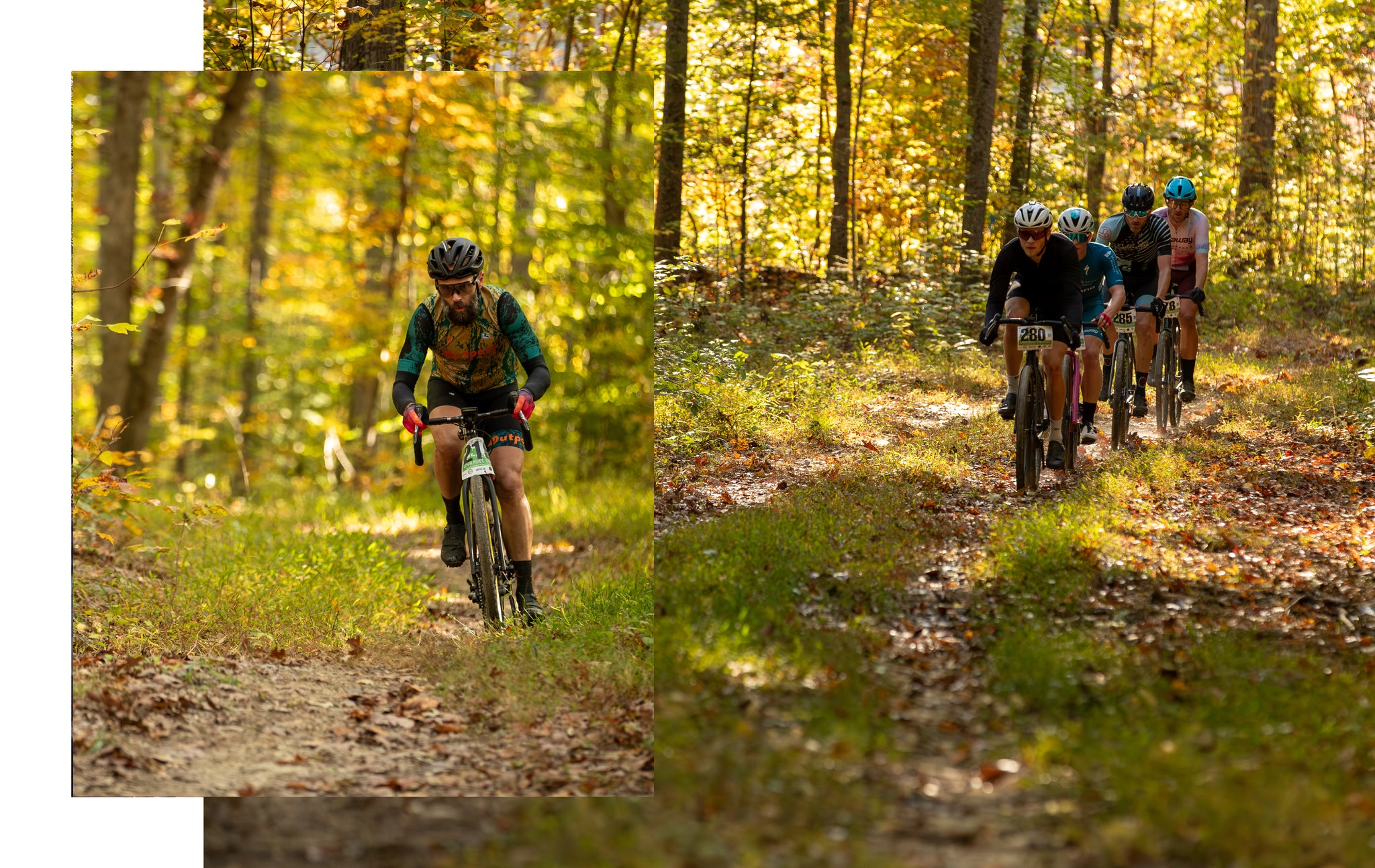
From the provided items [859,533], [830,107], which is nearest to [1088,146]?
[830,107]

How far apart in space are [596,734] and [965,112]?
9.20 meters

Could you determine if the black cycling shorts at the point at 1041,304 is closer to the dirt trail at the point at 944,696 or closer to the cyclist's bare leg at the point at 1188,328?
the dirt trail at the point at 944,696

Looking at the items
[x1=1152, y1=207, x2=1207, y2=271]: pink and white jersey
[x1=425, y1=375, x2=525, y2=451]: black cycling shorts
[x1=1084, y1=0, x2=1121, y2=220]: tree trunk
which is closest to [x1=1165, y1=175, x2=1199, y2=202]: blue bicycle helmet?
[x1=1152, y1=207, x2=1207, y2=271]: pink and white jersey

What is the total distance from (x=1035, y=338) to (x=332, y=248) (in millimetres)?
10863

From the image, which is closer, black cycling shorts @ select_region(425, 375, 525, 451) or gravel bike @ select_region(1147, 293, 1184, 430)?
black cycling shorts @ select_region(425, 375, 525, 451)

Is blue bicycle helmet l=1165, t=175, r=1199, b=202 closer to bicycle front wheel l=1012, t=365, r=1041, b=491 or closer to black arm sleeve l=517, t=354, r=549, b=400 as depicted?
bicycle front wheel l=1012, t=365, r=1041, b=491

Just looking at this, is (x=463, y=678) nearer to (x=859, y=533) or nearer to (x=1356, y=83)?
(x=859, y=533)

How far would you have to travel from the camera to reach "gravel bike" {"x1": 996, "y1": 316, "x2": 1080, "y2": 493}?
254 inches

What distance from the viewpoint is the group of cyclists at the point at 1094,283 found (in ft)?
21.9

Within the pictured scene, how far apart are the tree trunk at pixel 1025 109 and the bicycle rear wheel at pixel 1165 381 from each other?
3445 mm

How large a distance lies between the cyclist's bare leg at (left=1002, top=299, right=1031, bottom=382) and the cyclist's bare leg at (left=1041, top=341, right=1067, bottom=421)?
0.56ft

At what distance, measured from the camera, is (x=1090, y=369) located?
→ 755 centimetres

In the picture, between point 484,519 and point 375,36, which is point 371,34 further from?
point 484,519

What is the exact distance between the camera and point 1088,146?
13.1m
